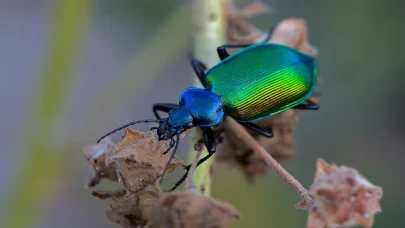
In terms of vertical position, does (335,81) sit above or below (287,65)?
below

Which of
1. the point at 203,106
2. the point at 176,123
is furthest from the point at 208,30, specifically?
the point at 176,123

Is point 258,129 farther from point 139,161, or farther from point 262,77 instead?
point 139,161

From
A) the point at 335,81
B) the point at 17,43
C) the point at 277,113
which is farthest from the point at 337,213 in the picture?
the point at 17,43

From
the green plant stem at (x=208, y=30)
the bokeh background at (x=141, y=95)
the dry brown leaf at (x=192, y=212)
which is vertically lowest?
the bokeh background at (x=141, y=95)

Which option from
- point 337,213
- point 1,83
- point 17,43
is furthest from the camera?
point 17,43

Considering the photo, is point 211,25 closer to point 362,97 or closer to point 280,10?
point 362,97

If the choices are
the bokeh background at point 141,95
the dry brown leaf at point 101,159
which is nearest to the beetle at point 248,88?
the dry brown leaf at point 101,159

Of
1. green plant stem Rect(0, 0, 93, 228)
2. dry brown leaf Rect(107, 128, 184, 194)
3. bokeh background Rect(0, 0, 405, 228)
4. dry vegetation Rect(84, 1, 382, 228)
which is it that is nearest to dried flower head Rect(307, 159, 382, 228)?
dry vegetation Rect(84, 1, 382, 228)

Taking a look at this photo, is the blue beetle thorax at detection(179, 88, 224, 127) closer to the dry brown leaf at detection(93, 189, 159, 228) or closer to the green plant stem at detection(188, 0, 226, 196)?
the green plant stem at detection(188, 0, 226, 196)

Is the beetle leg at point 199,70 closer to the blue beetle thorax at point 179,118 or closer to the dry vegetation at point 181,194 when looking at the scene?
the blue beetle thorax at point 179,118
